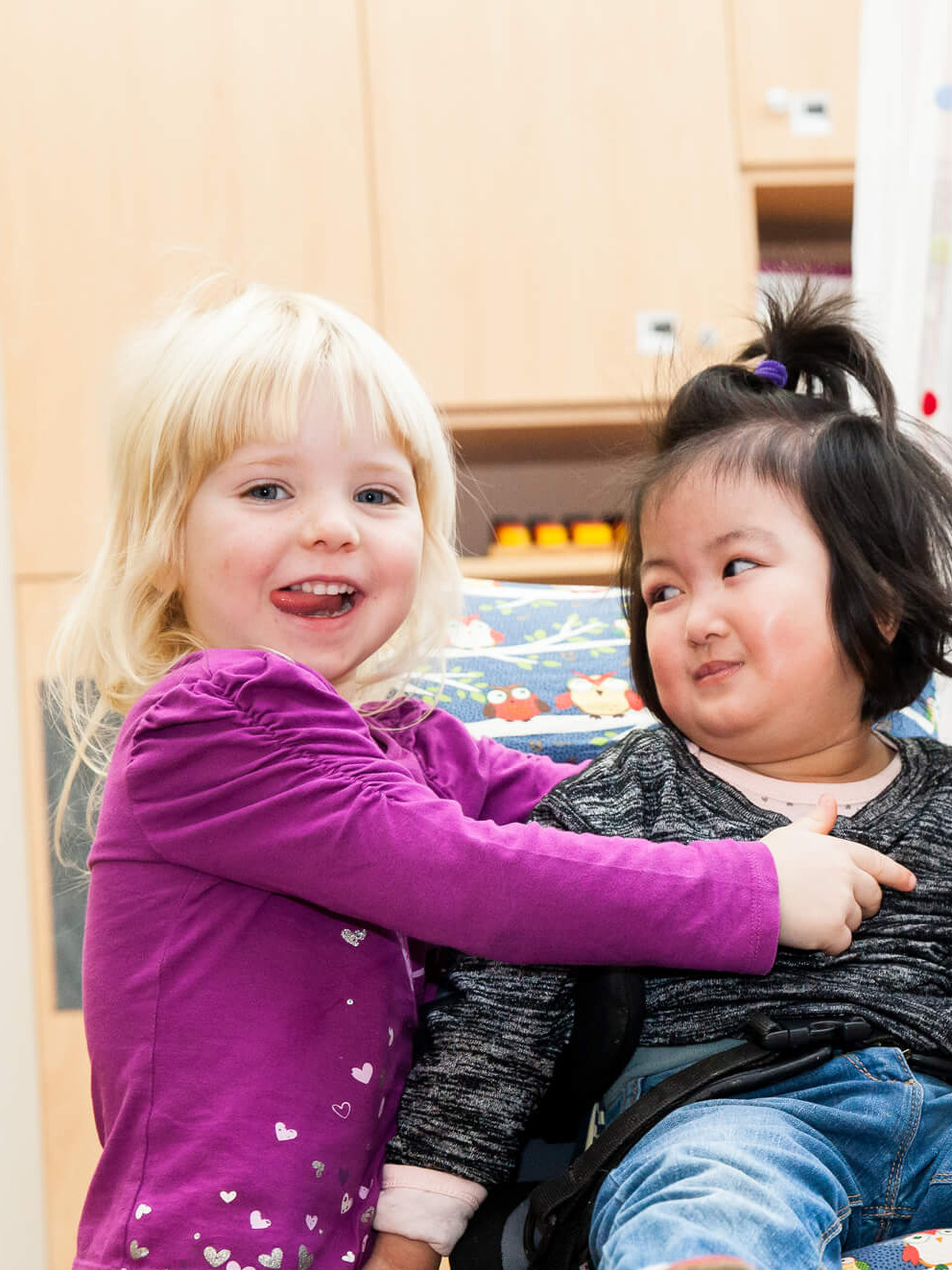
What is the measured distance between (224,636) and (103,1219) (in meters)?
0.40

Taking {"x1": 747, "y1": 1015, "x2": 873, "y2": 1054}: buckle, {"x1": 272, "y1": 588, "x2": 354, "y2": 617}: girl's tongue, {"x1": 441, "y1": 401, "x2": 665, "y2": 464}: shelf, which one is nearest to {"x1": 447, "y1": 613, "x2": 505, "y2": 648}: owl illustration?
{"x1": 272, "y1": 588, "x2": 354, "y2": 617}: girl's tongue

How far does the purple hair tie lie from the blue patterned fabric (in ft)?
1.00

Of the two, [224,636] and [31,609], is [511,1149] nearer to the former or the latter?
[224,636]

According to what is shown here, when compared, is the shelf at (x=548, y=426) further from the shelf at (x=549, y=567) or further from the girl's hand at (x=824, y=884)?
the girl's hand at (x=824, y=884)

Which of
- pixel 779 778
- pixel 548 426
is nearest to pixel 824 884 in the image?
pixel 779 778

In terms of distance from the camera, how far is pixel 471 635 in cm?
139

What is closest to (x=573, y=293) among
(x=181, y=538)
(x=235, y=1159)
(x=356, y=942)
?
(x=181, y=538)

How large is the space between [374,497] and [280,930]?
13.3 inches

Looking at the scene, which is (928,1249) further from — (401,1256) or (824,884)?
(401,1256)

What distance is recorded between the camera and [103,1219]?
2.64 ft

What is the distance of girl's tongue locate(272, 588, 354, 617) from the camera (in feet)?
3.17

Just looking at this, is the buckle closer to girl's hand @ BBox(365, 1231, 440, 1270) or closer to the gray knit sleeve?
the gray knit sleeve

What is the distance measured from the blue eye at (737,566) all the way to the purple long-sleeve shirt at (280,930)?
236 millimetres

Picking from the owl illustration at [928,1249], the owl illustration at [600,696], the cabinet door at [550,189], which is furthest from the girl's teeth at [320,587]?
the cabinet door at [550,189]
